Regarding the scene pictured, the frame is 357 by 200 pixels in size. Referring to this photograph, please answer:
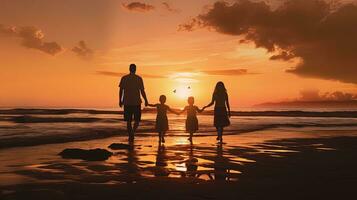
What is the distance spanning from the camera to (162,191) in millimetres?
5211

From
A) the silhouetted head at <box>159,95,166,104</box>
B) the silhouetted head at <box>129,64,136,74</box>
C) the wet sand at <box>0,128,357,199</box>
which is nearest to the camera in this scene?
the wet sand at <box>0,128,357,199</box>

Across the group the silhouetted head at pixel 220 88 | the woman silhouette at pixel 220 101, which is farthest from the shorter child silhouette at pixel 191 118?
the silhouetted head at pixel 220 88

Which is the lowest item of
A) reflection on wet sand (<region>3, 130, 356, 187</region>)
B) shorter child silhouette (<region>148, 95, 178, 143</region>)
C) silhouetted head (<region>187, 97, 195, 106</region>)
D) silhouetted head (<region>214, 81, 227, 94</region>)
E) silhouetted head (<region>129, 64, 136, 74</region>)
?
reflection on wet sand (<region>3, 130, 356, 187</region>)

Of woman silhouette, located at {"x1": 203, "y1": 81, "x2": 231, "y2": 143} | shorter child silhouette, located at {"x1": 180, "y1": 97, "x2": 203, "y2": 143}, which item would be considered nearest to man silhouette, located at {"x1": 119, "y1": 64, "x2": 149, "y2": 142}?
shorter child silhouette, located at {"x1": 180, "y1": 97, "x2": 203, "y2": 143}

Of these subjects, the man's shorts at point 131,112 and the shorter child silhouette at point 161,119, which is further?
the shorter child silhouette at point 161,119

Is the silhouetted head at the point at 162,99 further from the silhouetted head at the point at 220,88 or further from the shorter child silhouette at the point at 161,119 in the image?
the silhouetted head at the point at 220,88

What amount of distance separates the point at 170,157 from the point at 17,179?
13.0 feet

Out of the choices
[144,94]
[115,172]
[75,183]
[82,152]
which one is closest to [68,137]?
[144,94]

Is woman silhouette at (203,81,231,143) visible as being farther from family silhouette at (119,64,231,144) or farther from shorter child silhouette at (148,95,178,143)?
shorter child silhouette at (148,95,178,143)

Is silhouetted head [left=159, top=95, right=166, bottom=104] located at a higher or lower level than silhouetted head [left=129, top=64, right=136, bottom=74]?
lower

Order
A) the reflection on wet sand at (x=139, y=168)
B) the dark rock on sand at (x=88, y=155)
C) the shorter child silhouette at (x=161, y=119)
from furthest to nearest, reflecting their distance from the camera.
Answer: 1. the shorter child silhouette at (x=161, y=119)
2. the dark rock on sand at (x=88, y=155)
3. the reflection on wet sand at (x=139, y=168)

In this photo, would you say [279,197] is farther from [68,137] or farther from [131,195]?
[68,137]

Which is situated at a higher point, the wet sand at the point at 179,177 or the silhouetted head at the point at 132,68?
the silhouetted head at the point at 132,68

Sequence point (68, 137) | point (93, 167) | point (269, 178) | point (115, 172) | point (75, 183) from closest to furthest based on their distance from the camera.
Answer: point (75, 183)
point (269, 178)
point (115, 172)
point (93, 167)
point (68, 137)
